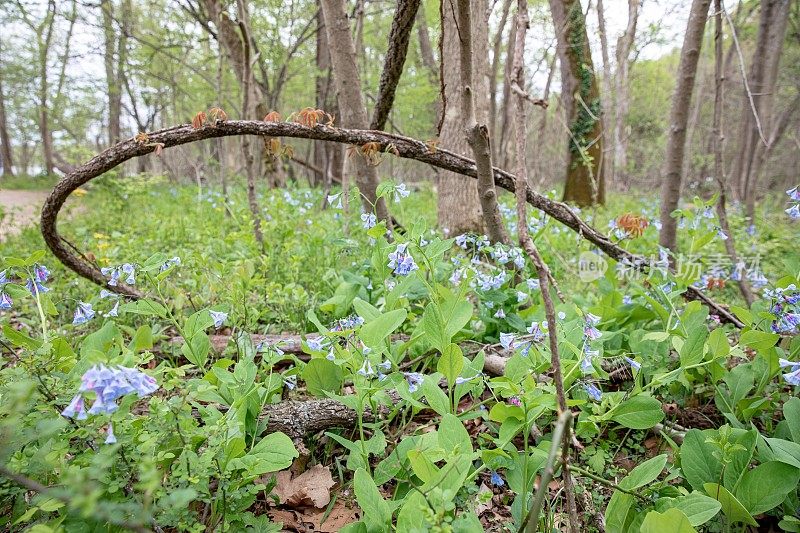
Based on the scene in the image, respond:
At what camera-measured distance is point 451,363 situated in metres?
1.25

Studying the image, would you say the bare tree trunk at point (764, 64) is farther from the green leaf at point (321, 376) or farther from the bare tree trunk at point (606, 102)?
A: the green leaf at point (321, 376)

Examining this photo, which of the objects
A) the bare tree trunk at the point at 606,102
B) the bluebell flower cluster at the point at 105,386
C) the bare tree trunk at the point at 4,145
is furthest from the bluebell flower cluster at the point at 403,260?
the bare tree trunk at the point at 4,145

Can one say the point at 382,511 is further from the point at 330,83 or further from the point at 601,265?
the point at 330,83

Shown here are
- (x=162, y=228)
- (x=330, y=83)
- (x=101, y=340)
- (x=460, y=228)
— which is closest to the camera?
(x=101, y=340)

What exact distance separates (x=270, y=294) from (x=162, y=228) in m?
2.66

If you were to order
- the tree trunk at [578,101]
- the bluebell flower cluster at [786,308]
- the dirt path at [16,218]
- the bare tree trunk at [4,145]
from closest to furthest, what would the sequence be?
the bluebell flower cluster at [786,308], the dirt path at [16,218], the tree trunk at [578,101], the bare tree trunk at [4,145]

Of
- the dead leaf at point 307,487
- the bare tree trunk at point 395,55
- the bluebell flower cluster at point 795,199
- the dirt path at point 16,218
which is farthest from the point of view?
the dirt path at point 16,218

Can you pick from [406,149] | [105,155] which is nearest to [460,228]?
[406,149]

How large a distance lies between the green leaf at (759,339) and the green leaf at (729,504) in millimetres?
517

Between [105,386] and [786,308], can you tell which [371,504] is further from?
[786,308]

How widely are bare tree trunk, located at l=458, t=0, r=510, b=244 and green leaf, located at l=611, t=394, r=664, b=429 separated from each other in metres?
0.97

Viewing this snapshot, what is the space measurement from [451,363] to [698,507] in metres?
0.64

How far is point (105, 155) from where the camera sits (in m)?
1.75

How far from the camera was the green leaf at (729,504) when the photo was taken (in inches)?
41.1
